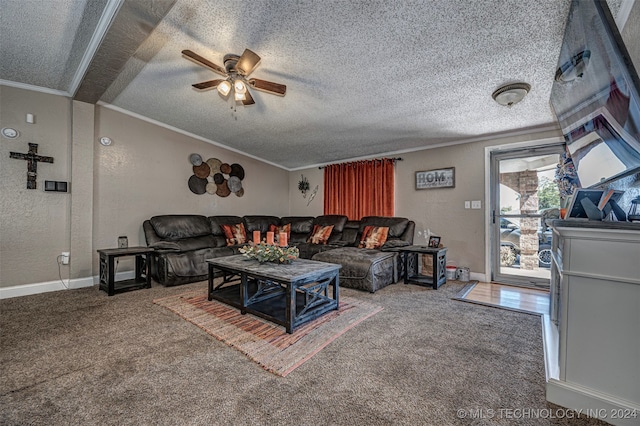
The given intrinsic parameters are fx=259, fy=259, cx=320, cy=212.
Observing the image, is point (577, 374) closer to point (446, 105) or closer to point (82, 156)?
point (446, 105)

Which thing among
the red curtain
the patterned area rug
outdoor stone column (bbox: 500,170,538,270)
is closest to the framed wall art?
the red curtain

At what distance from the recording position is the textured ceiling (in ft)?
5.84

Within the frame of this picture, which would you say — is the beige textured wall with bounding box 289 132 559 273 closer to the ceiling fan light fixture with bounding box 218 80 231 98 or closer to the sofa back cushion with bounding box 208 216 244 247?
the sofa back cushion with bounding box 208 216 244 247

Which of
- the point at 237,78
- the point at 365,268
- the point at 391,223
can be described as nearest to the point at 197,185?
the point at 237,78

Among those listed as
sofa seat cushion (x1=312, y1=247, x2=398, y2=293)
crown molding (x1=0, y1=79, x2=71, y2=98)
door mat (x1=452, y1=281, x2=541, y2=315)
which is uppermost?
crown molding (x1=0, y1=79, x2=71, y2=98)

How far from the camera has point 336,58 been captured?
2.27m

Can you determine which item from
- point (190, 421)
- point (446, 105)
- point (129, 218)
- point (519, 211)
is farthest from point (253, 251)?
point (519, 211)

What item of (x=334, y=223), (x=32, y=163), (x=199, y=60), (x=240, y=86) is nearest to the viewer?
(x=199, y=60)

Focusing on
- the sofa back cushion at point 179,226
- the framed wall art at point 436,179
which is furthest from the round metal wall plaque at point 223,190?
the framed wall art at point 436,179

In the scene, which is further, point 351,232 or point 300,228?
point 300,228

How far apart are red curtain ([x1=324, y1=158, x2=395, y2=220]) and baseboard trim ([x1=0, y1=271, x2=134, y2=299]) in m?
3.97

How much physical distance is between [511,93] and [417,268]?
8.48 feet

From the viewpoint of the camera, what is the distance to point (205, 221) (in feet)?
15.0

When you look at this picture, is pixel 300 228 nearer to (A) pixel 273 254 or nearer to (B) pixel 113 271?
(A) pixel 273 254
